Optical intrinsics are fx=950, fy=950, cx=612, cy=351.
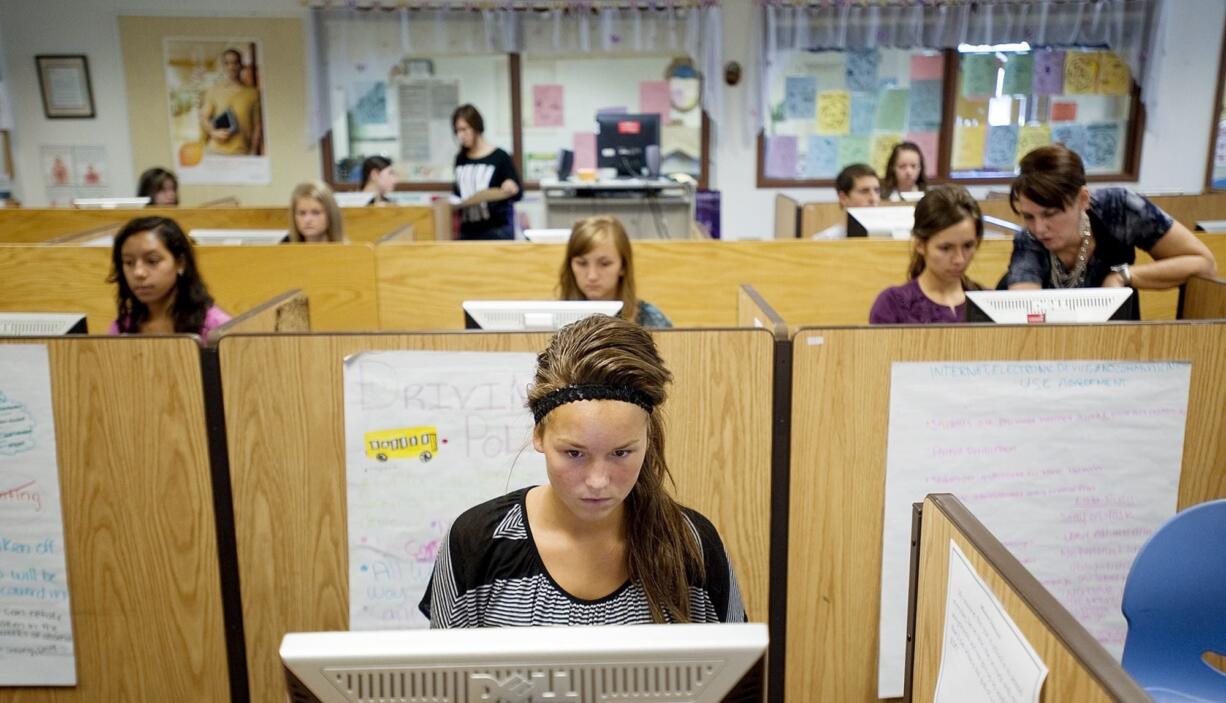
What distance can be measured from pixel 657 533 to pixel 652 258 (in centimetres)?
195

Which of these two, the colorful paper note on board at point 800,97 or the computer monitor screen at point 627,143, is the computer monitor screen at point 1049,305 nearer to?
the computer monitor screen at point 627,143

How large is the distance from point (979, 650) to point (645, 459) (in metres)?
0.47

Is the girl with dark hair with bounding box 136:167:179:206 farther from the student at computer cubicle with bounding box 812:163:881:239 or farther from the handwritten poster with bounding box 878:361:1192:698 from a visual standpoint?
the handwritten poster with bounding box 878:361:1192:698

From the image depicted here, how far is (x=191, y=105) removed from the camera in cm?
650

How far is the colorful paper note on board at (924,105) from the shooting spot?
21.6 feet

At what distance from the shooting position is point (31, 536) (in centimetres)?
185

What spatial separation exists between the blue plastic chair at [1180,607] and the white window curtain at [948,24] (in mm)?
5288

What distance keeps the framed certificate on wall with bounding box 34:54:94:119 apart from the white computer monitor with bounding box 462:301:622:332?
5802mm

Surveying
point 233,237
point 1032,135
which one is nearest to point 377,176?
point 233,237

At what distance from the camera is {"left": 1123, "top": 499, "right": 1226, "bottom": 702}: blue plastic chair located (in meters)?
1.61

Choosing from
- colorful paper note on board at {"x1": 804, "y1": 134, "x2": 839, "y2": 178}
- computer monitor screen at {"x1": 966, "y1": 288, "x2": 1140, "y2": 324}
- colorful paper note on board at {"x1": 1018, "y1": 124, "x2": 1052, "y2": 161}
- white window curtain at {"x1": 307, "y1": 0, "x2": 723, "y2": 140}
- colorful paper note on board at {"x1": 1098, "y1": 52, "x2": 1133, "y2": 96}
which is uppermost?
white window curtain at {"x1": 307, "y1": 0, "x2": 723, "y2": 140}

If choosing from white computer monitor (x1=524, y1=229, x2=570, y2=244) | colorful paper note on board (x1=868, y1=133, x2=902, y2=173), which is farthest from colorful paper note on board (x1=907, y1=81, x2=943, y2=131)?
white computer monitor (x1=524, y1=229, x2=570, y2=244)

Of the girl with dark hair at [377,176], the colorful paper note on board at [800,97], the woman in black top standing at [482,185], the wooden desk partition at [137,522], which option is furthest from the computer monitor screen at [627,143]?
the wooden desk partition at [137,522]

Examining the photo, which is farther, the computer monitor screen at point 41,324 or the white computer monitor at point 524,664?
the computer monitor screen at point 41,324
